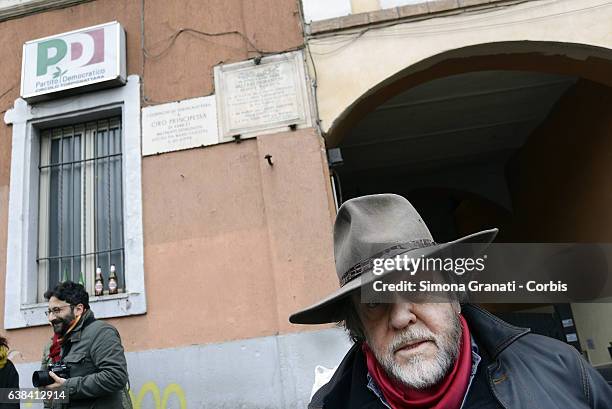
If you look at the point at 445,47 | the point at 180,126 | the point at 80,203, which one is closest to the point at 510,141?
the point at 445,47

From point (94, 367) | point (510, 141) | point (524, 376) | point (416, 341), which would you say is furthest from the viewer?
point (510, 141)

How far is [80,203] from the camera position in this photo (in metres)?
5.12

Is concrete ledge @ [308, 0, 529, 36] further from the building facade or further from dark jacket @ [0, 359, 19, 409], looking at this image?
dark jacket @ [0, 359, 19, 409]

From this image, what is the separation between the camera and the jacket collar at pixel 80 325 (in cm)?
334

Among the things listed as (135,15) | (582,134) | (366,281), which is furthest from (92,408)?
(582,134)

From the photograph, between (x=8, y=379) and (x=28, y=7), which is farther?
(x=28, y=7)

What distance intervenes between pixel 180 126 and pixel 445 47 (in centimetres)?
253

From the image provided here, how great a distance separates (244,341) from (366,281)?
305cm

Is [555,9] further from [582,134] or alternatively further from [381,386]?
[381,386]

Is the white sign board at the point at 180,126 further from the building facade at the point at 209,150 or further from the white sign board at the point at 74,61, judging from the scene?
the white sign board at the point at 74,61

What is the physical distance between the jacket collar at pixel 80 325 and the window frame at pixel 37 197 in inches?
41.0

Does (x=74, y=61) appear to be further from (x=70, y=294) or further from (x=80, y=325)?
(x=80, y=325)

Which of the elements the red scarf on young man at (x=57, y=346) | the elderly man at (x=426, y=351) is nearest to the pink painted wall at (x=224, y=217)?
Answer: the red scarf on young man at (x=57, y=346)

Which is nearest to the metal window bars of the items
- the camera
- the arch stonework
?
the camera
